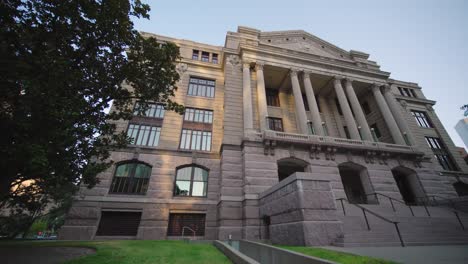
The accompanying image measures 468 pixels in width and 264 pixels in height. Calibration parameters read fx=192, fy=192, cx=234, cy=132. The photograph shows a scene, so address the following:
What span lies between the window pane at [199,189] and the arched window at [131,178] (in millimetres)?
4037

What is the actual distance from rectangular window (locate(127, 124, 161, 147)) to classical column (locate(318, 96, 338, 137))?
19785mm

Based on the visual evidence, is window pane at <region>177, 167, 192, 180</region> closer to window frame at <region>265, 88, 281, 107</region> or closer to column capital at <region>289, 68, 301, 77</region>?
window frame at <region>265, 88, 281, 107</region>

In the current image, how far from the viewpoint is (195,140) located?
63.7ft

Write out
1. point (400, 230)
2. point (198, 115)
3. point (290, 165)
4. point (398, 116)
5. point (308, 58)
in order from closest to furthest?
1. point (400, 230)
2. point (290, 165)
3. point (198, 115)
4. point (398, 116)
5. point (308, 58)

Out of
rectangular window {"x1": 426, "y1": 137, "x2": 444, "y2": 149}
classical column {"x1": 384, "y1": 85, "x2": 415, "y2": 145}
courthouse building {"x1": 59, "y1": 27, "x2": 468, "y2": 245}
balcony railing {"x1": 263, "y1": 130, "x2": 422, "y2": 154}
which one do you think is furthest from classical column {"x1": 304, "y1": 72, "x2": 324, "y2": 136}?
rectangular window {"x1": 426, "y1": 137, "x2": 444, "y2": 149}

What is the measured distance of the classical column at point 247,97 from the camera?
58.6ft

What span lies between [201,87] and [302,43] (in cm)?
1627

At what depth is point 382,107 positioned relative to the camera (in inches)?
920

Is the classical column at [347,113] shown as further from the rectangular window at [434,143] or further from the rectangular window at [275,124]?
the rectangular window at [434,143]

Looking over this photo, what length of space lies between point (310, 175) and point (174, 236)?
11.9m

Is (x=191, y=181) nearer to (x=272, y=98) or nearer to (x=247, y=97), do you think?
(x=247, y=97)

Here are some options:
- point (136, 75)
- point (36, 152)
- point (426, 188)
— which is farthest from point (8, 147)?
point (426, 188)

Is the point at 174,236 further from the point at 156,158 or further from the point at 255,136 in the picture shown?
the point at 255,136

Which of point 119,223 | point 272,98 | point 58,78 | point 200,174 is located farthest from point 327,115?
point 58,78
